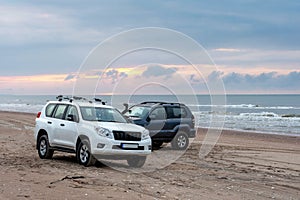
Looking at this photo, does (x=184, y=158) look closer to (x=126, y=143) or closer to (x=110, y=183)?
(x=126, y=143)

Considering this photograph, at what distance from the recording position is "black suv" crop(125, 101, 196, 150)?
1884 cm

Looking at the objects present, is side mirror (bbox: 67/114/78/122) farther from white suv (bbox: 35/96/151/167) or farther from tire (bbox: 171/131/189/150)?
tire (bbox: 171/131/189/150)

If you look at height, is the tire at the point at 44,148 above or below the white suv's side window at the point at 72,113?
below

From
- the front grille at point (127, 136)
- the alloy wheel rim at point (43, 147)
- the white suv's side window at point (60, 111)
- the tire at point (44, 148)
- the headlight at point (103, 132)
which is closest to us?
the headlight at point (103, 132)

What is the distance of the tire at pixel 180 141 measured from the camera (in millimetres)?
19406

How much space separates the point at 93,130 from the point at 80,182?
2.65 meters

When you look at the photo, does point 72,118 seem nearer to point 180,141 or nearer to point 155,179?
point 155,179

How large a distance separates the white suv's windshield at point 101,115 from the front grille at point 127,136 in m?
0.97

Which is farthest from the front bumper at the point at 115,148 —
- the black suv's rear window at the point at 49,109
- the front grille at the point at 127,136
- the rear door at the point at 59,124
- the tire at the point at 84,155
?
the black suv's rear window at the point at 49,109

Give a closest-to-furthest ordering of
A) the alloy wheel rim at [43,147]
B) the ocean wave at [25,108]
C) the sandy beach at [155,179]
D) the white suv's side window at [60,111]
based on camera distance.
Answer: the sandy beach at [155,179] < the white suv's side window at [60,111] < the alloy wheel rim at [43,147] < the ocean wave at [25,108]

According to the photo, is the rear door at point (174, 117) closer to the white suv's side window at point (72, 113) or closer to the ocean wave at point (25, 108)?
the white suv's side window at point (72, 113)

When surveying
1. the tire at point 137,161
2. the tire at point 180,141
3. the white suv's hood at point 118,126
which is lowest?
the tire at point 137,161

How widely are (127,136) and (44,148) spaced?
10.4ft

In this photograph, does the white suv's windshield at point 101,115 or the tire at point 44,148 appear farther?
the tire at point 44,148
